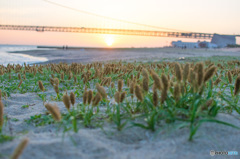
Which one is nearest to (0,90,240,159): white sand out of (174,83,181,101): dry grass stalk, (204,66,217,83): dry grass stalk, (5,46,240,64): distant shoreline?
(174,83,181,101): dry grass stalk

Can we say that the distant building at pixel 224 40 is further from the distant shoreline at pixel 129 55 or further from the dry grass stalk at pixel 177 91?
the dry grass stalk at pixel 177 91

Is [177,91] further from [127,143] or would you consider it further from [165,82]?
[127,143]

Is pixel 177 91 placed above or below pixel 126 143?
above

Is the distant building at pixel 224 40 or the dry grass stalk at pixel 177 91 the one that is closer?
the dry grass stalk at pixel 177 91

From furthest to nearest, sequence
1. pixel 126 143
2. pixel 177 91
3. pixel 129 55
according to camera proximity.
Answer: pixel 129 55
pixel 177 91
pixel 126 143

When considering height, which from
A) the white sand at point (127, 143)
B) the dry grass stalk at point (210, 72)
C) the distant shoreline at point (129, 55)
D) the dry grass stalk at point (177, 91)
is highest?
the dry grass stalk at point (210, 72)

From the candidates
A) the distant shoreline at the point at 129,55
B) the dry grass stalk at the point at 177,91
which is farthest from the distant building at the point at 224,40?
the dry grass stalk at the point at 177,91

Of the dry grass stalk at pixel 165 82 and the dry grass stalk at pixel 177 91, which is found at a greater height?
the dry grass stalk at pixel 165 82

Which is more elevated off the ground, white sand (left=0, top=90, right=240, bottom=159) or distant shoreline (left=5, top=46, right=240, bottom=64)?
white sand (left=0, top=90, right=240, bottom=159)

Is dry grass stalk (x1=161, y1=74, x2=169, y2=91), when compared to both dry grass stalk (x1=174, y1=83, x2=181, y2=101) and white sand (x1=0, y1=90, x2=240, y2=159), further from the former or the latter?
white sand (x1=0, y1=90, x2=240, y2=159)

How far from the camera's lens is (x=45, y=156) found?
991 mm

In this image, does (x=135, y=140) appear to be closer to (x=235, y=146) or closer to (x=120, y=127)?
(x=120, y=127)

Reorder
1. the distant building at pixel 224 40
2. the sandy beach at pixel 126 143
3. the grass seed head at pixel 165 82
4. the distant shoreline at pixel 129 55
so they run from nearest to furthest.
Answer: the sandy beach at pixel 126 143 < the grass seed head at pixel 165 82 < the distant shoreline at pixel 129 55 < the distant building at pixel 224 40

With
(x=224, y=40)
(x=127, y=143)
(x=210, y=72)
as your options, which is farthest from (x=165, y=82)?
(x=224, y=40)
